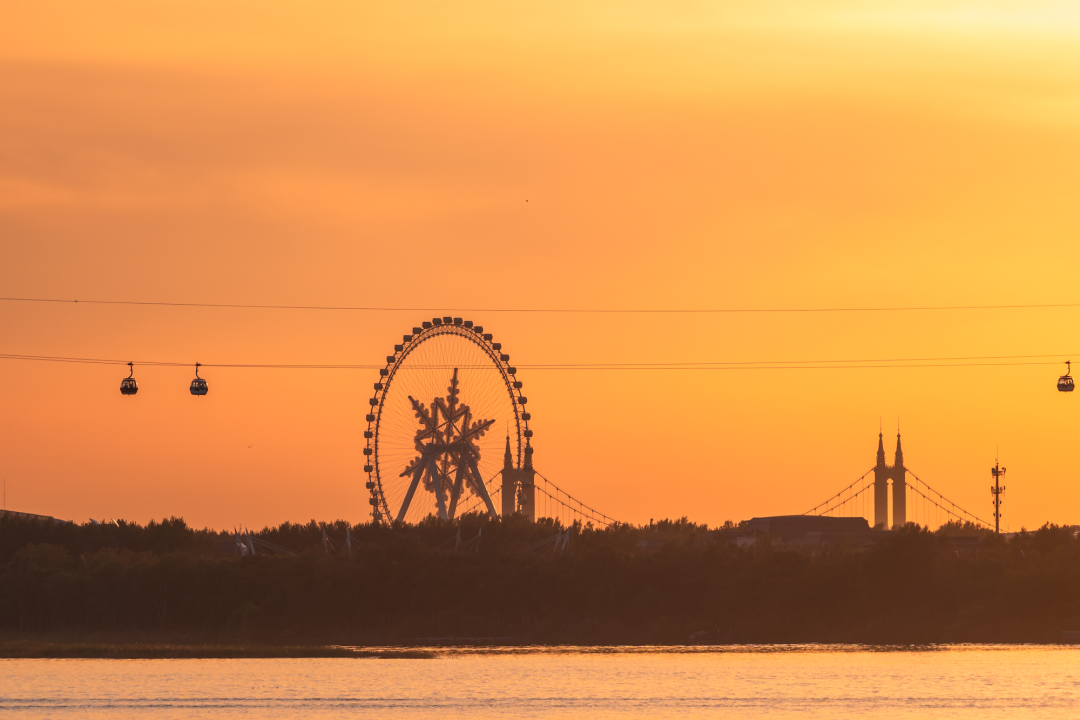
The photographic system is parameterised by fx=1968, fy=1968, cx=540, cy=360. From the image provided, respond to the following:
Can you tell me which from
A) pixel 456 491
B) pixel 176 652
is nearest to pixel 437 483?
pixel 456 491

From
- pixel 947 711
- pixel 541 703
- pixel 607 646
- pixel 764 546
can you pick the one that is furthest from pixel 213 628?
pixel 947 711

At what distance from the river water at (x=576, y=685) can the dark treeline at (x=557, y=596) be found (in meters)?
12.5

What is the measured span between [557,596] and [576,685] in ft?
128

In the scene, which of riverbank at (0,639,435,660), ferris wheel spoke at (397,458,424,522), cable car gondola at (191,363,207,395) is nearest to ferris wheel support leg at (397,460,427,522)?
ferris wheel spoke at (397,458,424,522)

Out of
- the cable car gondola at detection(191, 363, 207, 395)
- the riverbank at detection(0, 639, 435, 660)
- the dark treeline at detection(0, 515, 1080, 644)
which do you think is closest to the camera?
the cable car gondola at detection(191, 363, 207, 395)

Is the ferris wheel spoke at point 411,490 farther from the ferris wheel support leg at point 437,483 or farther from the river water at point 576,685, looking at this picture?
the river water at point 576,685

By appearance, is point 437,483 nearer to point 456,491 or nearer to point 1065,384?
point 456,491

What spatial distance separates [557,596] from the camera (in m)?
133

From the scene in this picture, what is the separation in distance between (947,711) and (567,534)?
64.4 meters

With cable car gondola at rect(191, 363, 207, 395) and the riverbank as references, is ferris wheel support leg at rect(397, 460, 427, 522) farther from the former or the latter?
cable car gondola at rect(191, 363, 207, 395)

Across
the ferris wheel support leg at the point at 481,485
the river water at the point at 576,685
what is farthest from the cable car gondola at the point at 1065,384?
the ferris wheel support leg at the point at 481,485

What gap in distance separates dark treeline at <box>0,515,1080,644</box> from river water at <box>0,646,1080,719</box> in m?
12.5

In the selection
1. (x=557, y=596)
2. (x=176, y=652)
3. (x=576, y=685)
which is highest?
(x=557, y=596)

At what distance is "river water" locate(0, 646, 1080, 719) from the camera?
270 feet
